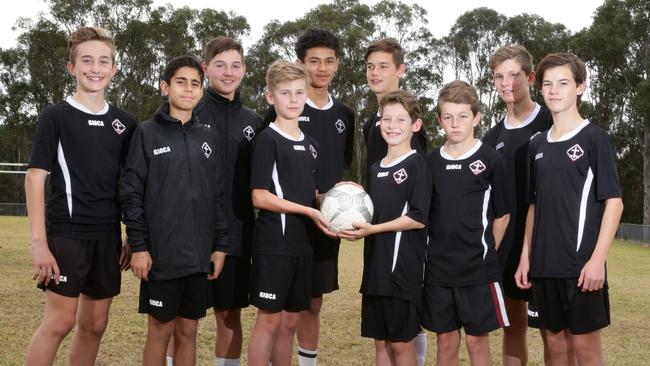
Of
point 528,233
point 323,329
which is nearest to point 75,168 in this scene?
point 528,233

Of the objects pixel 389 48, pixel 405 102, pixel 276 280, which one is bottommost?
pixel 276 280

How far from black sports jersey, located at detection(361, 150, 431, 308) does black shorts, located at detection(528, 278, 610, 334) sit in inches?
28.9

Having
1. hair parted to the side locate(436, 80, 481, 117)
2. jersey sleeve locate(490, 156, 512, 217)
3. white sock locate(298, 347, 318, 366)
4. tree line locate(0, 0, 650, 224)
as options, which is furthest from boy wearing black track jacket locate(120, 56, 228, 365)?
Answer: tree line locate(0, 0, 650, 224)

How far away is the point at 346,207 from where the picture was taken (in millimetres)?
4152

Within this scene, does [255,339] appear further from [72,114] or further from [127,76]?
[127,76]

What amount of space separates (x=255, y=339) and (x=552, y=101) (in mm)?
2431

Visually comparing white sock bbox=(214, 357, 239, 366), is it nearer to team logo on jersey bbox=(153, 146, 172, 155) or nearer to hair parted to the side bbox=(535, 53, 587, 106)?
team logo on jersey bbox=(153, 146, 172, 155)

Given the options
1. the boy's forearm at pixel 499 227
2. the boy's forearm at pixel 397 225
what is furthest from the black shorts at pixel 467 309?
the boy's forearm at pixel 397 225

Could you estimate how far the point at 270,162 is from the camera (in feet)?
13.9

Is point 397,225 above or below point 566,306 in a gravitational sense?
above

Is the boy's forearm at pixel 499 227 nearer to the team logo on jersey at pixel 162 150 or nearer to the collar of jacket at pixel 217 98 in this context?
the collar of jacket at pixel 217 98

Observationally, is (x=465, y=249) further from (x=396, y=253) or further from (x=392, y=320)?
(x=392, y=320)

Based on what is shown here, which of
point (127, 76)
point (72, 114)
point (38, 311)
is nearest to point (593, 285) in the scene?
point (72, 114)

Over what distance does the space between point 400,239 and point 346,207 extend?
15.6 inches
